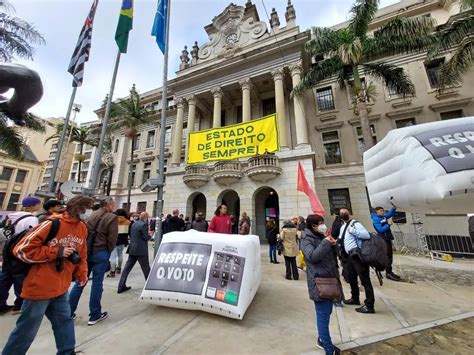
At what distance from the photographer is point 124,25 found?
830 cm

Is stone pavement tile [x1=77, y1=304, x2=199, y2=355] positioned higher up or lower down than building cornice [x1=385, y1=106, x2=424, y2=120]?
lower down

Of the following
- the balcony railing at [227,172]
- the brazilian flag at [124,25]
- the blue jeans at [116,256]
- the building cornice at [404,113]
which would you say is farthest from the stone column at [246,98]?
the blue jeans at [116,256]

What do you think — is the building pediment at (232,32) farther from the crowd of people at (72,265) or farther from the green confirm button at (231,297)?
the green confirm button at (231,297)

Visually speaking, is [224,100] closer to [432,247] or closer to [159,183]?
[159,183]

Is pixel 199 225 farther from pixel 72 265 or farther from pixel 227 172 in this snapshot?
pixel 227 172

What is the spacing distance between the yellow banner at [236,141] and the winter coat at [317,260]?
30.5 ft

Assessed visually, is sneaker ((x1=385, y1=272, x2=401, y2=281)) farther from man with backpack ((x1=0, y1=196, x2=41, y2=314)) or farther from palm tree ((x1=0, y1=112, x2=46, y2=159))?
palm tree ((x1=0, y1=112, x2=46, y2=159))

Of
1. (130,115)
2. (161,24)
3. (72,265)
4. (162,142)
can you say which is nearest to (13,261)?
(72,265)

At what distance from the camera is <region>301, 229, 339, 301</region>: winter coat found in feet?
8.20

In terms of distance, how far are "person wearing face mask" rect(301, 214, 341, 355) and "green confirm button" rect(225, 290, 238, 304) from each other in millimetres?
1190

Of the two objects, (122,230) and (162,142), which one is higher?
(162,142)

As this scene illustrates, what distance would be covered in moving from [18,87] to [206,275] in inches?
125

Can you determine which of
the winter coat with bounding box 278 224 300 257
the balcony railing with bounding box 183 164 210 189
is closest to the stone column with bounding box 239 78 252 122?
the balcony railing with bounding box 183 164 210 189

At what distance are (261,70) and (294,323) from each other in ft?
57.0
